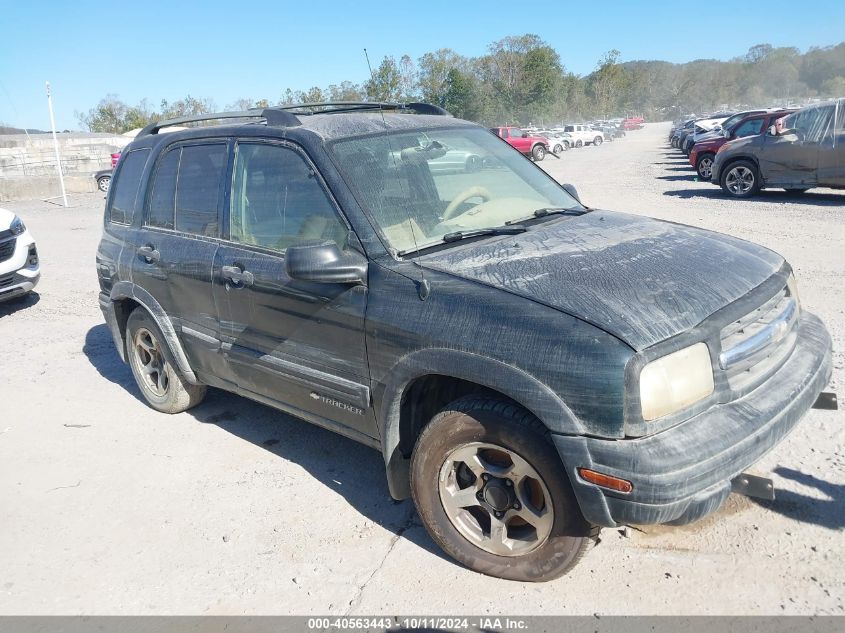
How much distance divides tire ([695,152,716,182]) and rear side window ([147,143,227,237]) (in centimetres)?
1583

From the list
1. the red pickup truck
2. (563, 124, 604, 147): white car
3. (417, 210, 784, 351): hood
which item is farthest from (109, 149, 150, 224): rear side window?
(563, 124, 604, 147): white car

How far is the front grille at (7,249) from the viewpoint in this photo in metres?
7.73

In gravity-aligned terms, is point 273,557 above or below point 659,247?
below

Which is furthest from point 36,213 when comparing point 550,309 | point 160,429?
point 550,309

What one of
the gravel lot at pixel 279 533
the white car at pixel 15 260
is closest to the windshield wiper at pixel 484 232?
the gravel lot at pixel 279 533

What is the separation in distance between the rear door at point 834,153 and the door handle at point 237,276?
1162 cm

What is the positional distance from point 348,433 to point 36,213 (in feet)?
65.8

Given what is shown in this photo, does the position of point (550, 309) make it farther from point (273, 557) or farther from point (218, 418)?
point (218, 418)

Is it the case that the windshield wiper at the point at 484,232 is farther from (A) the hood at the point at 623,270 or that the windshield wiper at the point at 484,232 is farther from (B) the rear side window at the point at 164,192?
(B) the rear side window at the point at 164,192

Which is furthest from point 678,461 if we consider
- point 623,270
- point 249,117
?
point 249,117

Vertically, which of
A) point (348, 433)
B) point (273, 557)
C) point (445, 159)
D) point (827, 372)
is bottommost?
point (273, 557)

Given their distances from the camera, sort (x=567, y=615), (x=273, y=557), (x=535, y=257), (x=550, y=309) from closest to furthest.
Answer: (x=550, y=309), (x=567, y=615), (x=535, y=257), (x=273, y=557)

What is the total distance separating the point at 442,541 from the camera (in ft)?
9.72

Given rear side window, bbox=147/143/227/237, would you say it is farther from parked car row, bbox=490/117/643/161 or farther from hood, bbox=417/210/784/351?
parked car row, bbox=490/117/643/161
